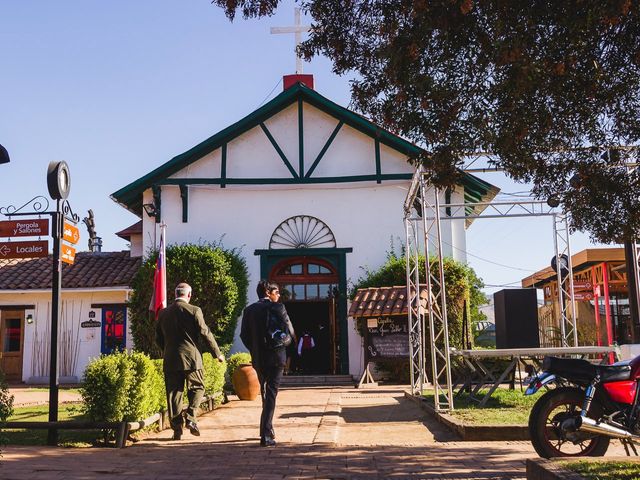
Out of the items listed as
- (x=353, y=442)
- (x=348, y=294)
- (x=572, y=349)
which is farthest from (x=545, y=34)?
(x=348, y=294)

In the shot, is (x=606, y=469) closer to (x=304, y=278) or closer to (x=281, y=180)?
(x=304, y=278)

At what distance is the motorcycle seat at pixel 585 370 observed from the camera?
614 centimetres

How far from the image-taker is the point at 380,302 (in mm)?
15898

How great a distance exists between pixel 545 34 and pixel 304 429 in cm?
528

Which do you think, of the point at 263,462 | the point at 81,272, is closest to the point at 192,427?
the point at 263,462

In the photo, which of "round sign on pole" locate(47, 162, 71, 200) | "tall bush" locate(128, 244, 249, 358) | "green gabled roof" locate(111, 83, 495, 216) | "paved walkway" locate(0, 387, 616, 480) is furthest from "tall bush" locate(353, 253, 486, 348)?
"round sign on pole" locate(47, 162, 71, 200)

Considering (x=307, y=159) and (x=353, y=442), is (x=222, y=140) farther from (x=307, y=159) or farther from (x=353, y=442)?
(x=353, y=442)

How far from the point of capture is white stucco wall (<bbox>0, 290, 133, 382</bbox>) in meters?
20.8

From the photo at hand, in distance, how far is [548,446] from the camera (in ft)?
20.4

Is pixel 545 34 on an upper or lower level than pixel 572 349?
upper

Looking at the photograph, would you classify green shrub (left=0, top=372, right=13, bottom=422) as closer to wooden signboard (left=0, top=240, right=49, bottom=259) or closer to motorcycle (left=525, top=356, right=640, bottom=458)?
wooden signboard (left=0, top=240, right=49, bottom=259)

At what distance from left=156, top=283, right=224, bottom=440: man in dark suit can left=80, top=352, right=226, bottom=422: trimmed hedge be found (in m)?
0.26

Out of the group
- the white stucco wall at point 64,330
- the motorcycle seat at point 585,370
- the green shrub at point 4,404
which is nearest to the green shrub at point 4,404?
the green shrub at point 4,404

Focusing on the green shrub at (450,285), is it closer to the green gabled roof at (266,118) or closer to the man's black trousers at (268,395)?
the green gabled roof at (266,118)
